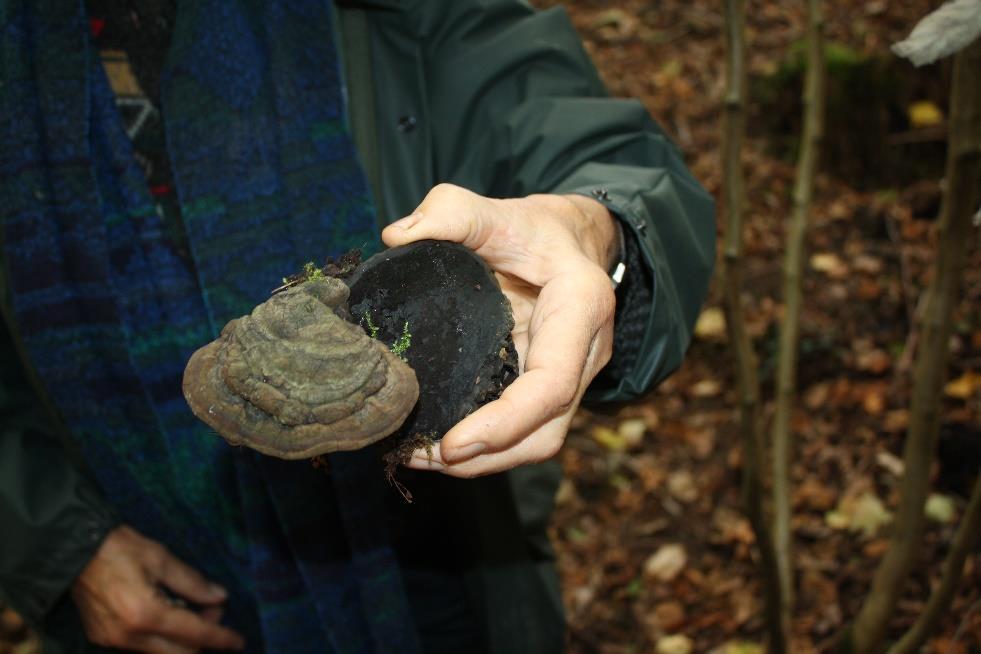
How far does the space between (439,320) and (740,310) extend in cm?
152

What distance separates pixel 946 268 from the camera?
2.37 metres

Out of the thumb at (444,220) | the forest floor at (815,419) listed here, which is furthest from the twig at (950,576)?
the thumb at (444,220)

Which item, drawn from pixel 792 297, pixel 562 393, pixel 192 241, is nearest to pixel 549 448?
pixel 562 393

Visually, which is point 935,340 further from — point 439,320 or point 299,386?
point 299,386

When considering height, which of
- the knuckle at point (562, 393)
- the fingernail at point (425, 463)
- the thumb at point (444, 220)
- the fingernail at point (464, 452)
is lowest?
the fingernail at point (425, 463)

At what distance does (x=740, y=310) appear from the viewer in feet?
9.79

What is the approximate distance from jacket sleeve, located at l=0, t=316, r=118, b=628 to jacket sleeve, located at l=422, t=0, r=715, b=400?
1421 mm

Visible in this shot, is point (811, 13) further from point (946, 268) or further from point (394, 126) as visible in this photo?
point (394, 126)

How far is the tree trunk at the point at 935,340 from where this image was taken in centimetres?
219

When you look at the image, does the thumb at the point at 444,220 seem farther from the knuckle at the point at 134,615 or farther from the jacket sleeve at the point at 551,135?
the knuckle at the point at 134,615

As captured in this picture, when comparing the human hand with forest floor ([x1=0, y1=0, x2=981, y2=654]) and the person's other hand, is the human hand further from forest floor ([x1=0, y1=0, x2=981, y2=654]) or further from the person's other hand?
forest floor ([x1=0, y1=0, x2=981, y2=654])

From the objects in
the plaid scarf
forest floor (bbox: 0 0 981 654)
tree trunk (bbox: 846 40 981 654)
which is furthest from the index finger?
tree trunk (bbox: 846 40 981 654)

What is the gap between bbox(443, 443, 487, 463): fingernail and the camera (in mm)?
1573

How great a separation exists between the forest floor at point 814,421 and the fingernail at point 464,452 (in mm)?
2087
